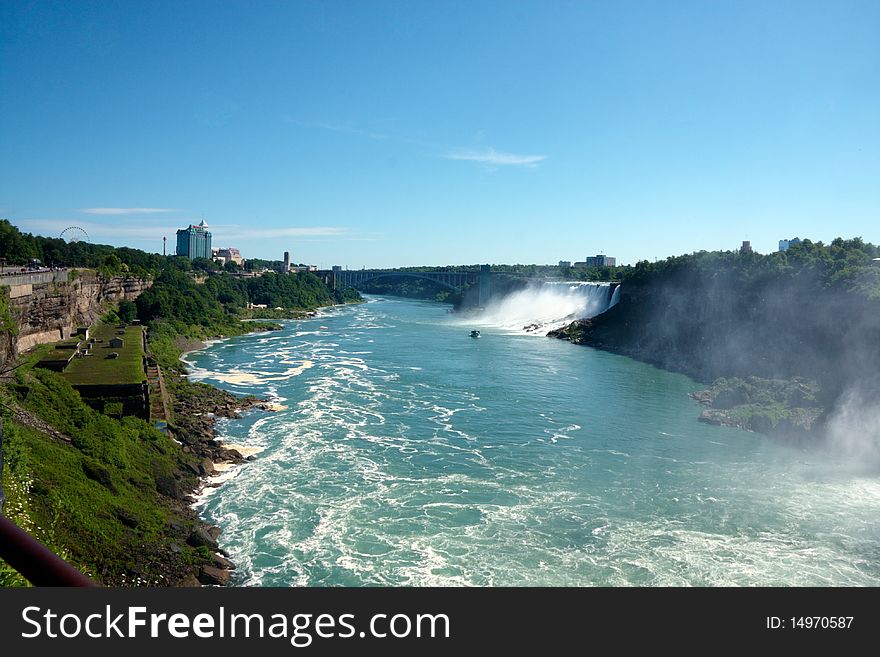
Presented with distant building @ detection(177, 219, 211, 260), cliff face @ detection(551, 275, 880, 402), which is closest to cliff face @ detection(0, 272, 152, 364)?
cliff face @ detection(551, 275, 880, 402)

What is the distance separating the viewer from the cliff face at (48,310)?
1498 cm

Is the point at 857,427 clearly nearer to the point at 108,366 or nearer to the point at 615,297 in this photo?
the point at 108,366

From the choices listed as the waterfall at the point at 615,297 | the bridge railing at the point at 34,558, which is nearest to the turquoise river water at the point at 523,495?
the bridge railing at the point at 34,558

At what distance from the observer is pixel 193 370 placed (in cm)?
2372

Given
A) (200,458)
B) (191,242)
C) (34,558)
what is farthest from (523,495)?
(191,242)

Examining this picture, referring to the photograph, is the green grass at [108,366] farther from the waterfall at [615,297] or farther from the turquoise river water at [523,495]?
the waterfall at [615,297]

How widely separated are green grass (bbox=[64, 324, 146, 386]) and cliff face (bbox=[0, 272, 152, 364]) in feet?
3.97

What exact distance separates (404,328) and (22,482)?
35352 millimetres

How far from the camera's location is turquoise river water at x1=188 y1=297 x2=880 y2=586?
8.57 meters

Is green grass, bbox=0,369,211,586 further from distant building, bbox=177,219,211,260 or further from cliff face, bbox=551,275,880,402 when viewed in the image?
distant building, bbox=177,219,211,260

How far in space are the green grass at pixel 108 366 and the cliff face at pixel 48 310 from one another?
3.97 feet

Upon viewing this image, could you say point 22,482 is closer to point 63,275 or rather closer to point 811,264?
point 63,275

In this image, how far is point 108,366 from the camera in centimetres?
1538

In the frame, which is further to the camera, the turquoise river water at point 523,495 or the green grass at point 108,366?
the green grass at point 108,366
